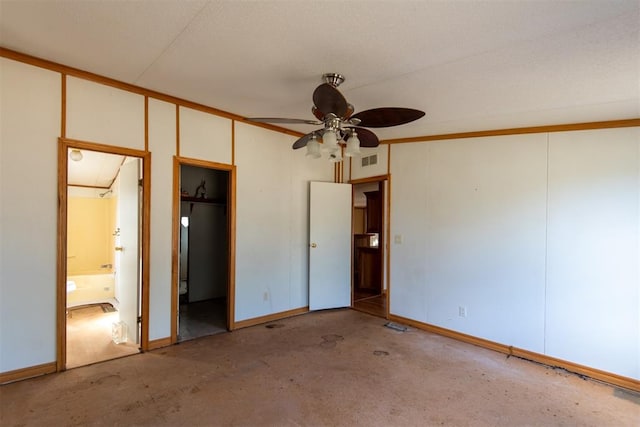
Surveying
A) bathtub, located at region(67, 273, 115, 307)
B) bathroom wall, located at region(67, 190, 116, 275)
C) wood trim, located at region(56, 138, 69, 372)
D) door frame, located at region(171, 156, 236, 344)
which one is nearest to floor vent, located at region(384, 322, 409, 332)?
door frame, located at region(171, 156, 236, 344)

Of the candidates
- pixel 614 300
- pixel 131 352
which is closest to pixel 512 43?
pixel 614 300

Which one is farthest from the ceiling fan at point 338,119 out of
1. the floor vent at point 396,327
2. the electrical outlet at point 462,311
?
the floor vent at point 396,327

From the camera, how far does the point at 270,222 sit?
4.10 meters

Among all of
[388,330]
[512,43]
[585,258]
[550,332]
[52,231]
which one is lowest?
[388,330]

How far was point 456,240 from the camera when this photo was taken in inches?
145

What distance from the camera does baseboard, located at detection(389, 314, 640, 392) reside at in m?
2.66

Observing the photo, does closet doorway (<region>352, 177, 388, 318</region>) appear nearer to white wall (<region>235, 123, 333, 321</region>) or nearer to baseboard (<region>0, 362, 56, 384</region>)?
white wall (<region>235, 123, 333, 321</region>)

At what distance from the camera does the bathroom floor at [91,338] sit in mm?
2906

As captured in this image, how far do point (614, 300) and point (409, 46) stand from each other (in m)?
2.87

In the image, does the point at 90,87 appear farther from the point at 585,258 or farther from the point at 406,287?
the point at 585,258

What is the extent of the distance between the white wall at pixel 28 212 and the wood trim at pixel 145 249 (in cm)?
67

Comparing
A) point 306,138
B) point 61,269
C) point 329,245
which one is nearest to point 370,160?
point 329,245

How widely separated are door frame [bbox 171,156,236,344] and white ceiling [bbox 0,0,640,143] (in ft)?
2.60

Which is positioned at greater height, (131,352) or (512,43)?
(512,43)
